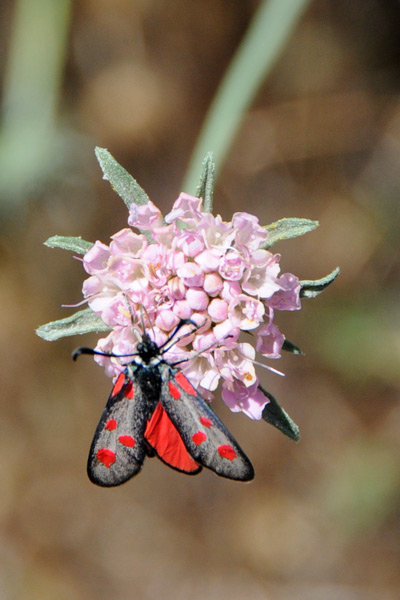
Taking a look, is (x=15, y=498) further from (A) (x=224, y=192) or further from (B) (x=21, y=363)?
(A) (x=224, y=192)

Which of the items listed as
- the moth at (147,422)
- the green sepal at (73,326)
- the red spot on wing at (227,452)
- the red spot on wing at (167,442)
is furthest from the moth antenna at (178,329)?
the red spot on wing at (227,452)

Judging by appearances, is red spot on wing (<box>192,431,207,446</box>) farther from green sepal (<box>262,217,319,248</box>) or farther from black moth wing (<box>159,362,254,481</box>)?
green sepal (<box>262,217,319,248</box>)

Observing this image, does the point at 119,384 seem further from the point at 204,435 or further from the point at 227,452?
the point at 227,452

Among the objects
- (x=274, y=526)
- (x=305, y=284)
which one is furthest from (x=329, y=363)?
(x=305, y=284)

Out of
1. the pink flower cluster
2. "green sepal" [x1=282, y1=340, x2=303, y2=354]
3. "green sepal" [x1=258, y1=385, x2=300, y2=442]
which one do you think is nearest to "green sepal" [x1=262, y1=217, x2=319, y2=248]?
the pink flower cluster

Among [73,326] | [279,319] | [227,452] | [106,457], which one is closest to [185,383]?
[227,452]

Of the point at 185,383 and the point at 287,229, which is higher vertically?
the point at 287,229
